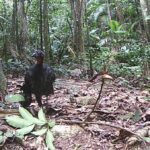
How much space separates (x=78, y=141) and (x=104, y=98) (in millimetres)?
2201

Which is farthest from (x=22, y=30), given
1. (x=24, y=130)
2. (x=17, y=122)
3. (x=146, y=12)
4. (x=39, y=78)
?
(x=24, y=130)

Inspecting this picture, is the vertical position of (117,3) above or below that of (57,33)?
above

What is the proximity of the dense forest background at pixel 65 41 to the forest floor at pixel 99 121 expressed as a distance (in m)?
1.64

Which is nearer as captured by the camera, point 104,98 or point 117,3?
point 104,98

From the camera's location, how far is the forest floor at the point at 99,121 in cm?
405

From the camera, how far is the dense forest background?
9.69m

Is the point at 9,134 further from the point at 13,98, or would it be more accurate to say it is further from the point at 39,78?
the point at 39,78

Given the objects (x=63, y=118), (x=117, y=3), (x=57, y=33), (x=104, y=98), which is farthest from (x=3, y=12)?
(x=63, y=118)

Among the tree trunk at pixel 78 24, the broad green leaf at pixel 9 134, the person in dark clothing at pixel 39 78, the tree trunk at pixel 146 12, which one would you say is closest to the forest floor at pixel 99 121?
the broad green leaf at pixel 9 134

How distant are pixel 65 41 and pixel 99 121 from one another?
7317 millimetres

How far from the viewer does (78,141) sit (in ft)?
13.7

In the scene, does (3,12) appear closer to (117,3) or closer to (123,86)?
(117,3)

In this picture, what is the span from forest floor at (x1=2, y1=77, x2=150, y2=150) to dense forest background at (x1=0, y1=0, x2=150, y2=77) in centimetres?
164

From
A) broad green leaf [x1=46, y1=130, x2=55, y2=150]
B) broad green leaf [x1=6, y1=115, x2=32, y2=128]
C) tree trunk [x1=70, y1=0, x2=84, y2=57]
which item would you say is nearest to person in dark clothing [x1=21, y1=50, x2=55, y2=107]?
broad green leaf [x1=6, y1=115, x2=32, y2=128]
